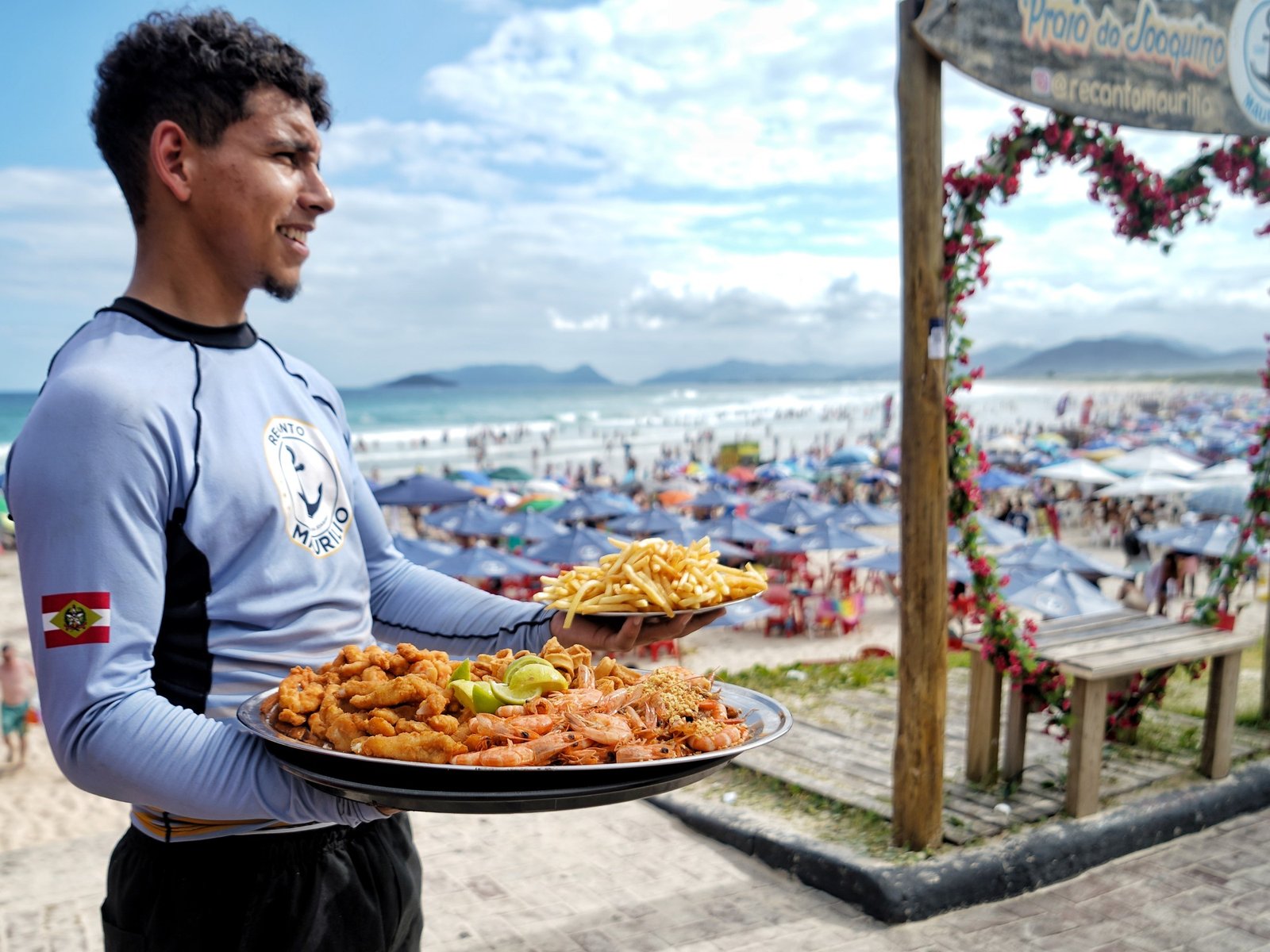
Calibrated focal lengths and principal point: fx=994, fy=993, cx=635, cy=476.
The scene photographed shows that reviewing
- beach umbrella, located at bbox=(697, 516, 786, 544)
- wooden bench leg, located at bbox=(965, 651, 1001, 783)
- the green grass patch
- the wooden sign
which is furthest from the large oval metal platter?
beach umbrella, located at bbox=(697, 516, 786, 544)

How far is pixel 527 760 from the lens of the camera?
1.58m

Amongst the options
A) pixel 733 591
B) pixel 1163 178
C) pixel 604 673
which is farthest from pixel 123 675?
pixel 1163 178

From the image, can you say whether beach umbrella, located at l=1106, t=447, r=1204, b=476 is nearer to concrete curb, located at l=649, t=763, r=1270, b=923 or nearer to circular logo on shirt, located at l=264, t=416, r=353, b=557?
concrete curb, located at l=649, t=763, r=1270, b=923

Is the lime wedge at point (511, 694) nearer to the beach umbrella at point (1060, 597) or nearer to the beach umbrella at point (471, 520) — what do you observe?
the beach umbrella at point (1060, 597)

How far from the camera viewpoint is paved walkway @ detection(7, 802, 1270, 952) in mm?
4773

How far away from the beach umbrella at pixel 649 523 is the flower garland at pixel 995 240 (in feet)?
43.9

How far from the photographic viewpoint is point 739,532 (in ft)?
63.1

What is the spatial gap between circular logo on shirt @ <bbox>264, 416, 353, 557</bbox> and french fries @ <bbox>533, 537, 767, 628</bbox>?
1.70 feet

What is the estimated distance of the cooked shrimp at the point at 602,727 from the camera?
5.42 ft

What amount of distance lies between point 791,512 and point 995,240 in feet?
55.8

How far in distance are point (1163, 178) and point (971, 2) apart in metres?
2.66

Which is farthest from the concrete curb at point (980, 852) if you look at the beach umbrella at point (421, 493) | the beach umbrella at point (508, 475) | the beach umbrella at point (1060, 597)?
the beach umbrella at point (508, 475)

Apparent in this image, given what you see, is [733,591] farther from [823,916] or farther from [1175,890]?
[1175,890]

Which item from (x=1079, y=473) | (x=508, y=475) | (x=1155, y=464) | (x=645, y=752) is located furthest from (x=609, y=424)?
(x=645, y=752)
